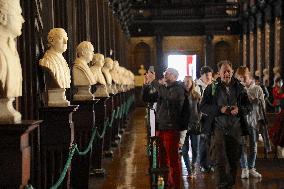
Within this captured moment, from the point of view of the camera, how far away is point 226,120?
6414 millimetres

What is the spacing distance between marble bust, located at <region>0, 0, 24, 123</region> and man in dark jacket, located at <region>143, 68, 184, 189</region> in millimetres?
3395

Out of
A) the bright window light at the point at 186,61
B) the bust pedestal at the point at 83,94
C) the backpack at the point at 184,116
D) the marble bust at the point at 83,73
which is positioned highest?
the bright window light at the point at 186,61

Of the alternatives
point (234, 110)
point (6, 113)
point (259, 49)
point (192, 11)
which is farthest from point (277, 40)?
point (6, 113)

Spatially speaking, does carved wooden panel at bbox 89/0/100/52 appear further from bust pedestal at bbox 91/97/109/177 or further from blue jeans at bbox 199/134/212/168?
blue jeans at bbox 199/134/212/168

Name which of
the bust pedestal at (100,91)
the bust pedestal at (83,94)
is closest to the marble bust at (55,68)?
the bust pedestal at (83,94)

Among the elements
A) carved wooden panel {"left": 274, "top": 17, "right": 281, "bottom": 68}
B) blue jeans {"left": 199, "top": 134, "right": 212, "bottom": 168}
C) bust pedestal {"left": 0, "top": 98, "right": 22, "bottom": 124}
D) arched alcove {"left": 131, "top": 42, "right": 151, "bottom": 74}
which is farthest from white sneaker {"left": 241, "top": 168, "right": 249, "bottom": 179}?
arched alcove {"left": 131, "top": 42, "right": 151, "bottom": 74}

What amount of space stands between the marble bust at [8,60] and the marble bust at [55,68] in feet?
4.68

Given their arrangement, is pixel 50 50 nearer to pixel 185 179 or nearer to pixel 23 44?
pixel 23 44

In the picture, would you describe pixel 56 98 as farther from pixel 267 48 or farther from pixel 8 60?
pixel 267 48

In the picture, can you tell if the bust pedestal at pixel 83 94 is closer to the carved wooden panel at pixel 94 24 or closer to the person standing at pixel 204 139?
the person standing at pixel 204 139

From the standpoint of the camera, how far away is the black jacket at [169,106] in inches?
275

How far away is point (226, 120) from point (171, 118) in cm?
82

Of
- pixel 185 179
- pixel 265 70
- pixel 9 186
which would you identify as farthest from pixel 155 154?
pixel 265 70

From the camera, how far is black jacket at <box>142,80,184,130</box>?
22.9ft
